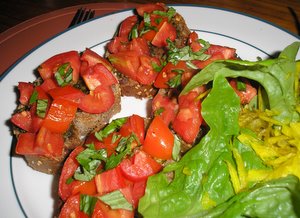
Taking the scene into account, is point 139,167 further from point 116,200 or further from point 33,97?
point 33,97

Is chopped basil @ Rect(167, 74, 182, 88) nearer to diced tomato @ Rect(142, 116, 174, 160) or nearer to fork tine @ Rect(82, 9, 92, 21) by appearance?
diced tomato @ Rect(142, 116, 174, 160)

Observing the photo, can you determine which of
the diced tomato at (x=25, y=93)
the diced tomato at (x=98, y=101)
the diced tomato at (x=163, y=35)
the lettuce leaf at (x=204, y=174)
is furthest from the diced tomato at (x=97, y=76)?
the lettuce leaf at (x=204, y=174)

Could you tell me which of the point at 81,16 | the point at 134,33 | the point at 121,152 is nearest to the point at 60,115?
the point at 121,152

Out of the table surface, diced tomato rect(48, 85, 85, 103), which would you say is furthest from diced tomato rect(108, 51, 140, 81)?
the table surface

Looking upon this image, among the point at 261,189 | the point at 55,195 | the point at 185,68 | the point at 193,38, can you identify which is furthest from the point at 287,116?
the point at 55,195

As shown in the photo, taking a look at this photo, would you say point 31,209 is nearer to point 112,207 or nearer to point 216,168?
point 112,207

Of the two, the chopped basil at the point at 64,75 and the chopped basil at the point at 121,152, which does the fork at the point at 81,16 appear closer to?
the chopped basil at the point at 64,75
